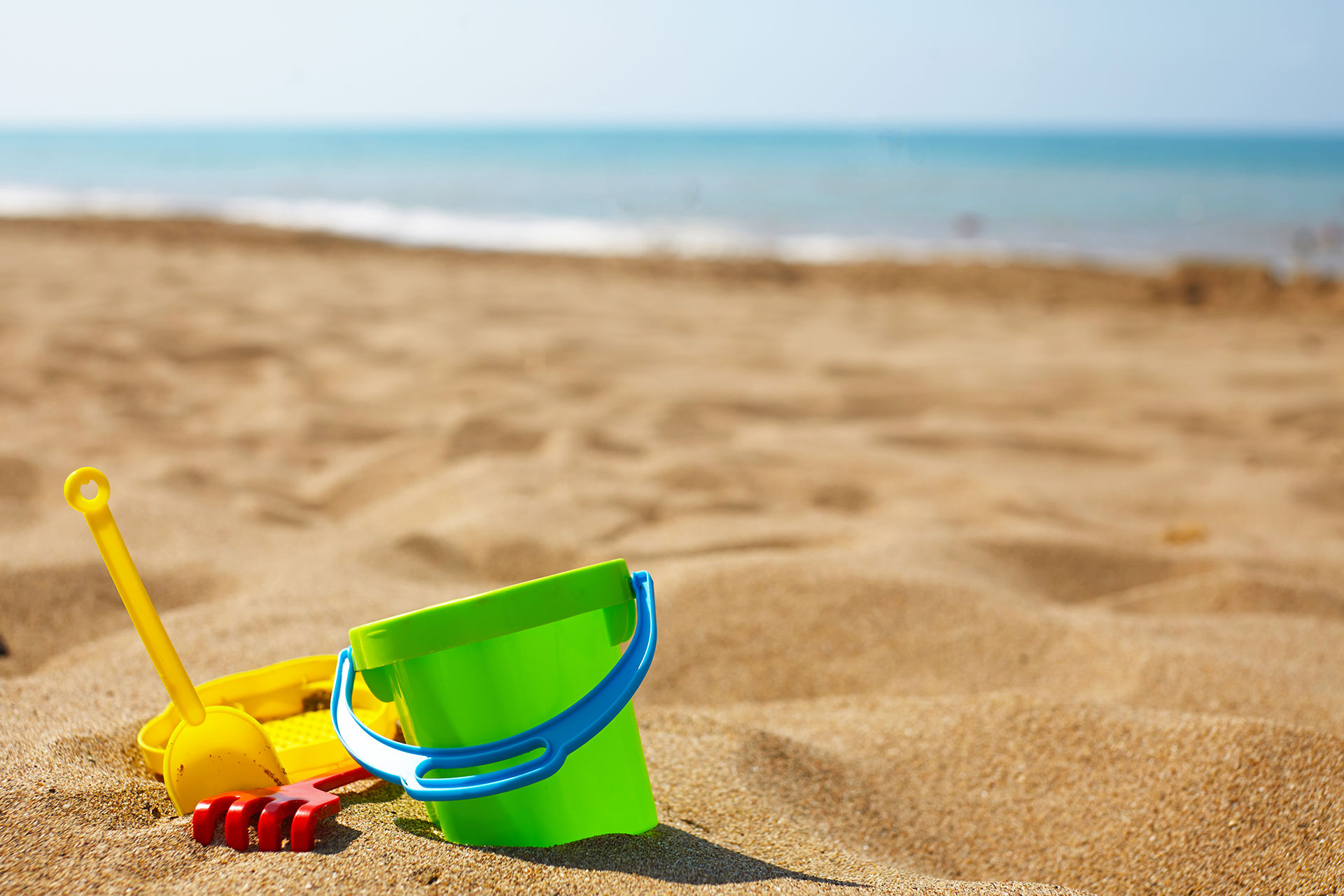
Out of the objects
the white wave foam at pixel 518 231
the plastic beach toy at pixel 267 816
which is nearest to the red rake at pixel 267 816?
the plastic beach toy at pixel 267 816

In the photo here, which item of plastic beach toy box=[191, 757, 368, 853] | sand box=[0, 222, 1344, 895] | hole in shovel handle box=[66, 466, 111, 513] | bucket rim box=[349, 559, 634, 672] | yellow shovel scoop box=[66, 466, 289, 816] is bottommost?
sand box=[0, 222, 1344, 895]

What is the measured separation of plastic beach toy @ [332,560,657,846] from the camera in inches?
37.7

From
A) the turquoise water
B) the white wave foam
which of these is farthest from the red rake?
the turquoise water

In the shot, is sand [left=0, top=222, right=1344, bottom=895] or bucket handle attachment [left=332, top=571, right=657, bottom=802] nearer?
bucket handle attachment [left=332, top=571, right=657, bottom=802]

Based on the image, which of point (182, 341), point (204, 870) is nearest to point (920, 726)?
point (204, 870)

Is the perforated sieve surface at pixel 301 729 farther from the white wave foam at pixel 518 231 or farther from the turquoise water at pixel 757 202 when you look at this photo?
the turquoise water at pixel 757 202

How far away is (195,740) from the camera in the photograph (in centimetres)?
108

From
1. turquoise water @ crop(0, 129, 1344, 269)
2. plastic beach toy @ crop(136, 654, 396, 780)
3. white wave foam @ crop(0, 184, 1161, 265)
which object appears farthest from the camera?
turquoise water @ crop(0, 129, 1344, 269)

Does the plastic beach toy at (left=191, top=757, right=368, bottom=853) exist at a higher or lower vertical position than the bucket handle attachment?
lower

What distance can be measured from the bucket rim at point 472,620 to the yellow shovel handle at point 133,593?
0.24 metres

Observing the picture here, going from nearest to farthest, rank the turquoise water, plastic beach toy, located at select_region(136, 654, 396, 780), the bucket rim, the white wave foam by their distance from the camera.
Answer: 1. the bucket rim
2. plastic beach toy, located at select_region(136, 654, 396, 780)
3. the white wave foam
4. the turquoise water

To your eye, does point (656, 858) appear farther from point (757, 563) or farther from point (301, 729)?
point (757, 563)

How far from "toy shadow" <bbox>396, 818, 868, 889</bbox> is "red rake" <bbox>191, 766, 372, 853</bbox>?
0.34 feet

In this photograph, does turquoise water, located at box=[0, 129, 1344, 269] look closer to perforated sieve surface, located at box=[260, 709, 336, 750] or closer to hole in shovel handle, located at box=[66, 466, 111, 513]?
perforated sieve surface, located at box=[260, 709, 336, 750]
